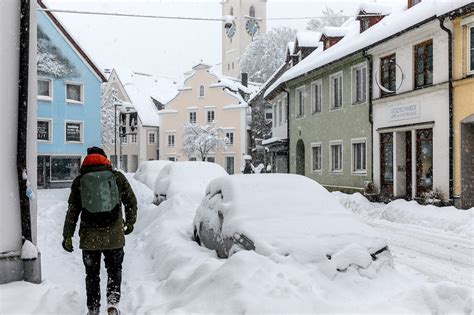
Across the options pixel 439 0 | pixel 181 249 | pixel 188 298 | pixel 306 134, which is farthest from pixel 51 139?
pixel 188 298

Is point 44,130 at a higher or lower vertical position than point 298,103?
lower

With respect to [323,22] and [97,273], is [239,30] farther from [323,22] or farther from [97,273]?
[97,273]

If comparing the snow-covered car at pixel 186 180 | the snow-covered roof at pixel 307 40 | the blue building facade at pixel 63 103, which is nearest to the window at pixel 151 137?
the blue building facade at pixel 63 103

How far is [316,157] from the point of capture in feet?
86.0

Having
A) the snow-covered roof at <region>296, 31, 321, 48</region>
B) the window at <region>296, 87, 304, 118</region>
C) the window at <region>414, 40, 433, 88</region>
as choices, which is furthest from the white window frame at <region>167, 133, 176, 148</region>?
the window at <region>414, 40, 433, 88</region>

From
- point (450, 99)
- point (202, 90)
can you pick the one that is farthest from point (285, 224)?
point (202, 90)

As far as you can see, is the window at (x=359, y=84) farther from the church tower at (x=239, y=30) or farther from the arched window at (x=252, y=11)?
the arched window at (x=252, y=11)

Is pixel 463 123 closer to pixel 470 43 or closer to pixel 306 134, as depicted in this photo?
pixel 470 43

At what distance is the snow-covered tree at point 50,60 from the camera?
1277 inches

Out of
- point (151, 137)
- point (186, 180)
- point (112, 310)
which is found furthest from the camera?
point (151, 137)

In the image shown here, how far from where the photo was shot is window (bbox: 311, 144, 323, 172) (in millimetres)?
25655

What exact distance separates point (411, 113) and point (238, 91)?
36774 mm

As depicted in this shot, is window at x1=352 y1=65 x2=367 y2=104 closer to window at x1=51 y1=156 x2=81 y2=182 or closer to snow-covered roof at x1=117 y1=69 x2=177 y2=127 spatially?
window at x1=51 y1=156 x2=81 y2=182

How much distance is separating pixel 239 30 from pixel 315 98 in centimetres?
5787
